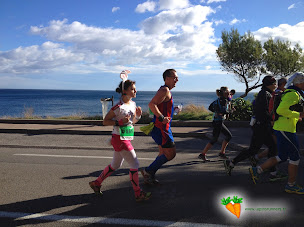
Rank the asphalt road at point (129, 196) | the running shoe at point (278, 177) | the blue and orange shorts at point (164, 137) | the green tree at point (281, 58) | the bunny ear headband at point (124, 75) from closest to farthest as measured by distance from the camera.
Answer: the asphalt road at point (129, 196) → the bunny ear headband at point (124, 75) → the blue and orange shorts at point (164, 137) → the running shoe at point (278, 177) → the green tree at point (281, 58)

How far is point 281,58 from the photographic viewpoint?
21969mm

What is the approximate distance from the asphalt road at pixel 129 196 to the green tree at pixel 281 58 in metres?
18.4

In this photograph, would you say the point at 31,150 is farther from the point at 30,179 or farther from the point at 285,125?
the point at 285,125

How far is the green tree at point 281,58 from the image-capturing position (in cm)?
2195

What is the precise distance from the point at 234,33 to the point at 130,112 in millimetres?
21444

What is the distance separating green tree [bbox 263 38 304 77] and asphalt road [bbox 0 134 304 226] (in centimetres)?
1835

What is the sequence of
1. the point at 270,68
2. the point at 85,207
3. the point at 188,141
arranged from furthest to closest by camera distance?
1. the point at 270,68
2. the point at 188,141
3. the point at 85,207

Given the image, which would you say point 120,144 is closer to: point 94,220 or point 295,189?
point 94,220

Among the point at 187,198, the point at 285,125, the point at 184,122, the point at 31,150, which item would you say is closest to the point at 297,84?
the point at 285,125

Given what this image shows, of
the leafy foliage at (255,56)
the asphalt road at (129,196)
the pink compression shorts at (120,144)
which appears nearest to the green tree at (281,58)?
the leafy foliage at (255,56)

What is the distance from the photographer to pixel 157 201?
386 cm

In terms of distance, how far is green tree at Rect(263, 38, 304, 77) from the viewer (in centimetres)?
2195

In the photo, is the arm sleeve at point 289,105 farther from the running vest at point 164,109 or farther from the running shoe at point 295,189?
the running vest at point 164,109

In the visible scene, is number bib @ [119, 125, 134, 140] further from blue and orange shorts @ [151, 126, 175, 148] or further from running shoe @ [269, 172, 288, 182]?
running shoe @ [269, 172, 288, 182]
